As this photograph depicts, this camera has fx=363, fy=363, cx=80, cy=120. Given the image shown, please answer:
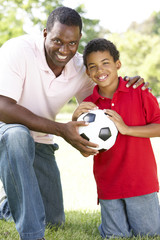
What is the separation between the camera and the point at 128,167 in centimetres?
316

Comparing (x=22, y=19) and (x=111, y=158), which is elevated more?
(x=22, y=19)

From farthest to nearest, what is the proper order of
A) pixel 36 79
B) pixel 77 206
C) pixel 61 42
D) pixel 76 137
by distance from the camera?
pixel 77 206 < pixel 36 79 < pixel 61 42 < pixel 76 137

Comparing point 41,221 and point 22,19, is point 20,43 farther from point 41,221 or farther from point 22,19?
point 22,19

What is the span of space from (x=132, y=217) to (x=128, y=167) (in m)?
0.46

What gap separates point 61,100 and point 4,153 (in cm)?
115

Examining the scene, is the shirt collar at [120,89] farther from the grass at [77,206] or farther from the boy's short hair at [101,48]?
the grass at [77,206]

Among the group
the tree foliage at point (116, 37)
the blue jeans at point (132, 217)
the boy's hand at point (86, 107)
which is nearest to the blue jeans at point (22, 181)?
the boy's hand at point (86, 107)

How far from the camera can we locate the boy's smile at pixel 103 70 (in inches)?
128

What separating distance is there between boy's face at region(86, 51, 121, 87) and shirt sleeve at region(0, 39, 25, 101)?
0.64 m

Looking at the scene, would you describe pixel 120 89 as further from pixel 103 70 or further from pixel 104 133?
pixel 104 133

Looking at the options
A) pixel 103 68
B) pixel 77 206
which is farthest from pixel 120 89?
pixel 77 206

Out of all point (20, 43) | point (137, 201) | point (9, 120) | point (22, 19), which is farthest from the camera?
point (22, 19)

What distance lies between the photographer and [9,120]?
116 inches

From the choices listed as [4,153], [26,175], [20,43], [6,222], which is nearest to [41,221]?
[26,175]
